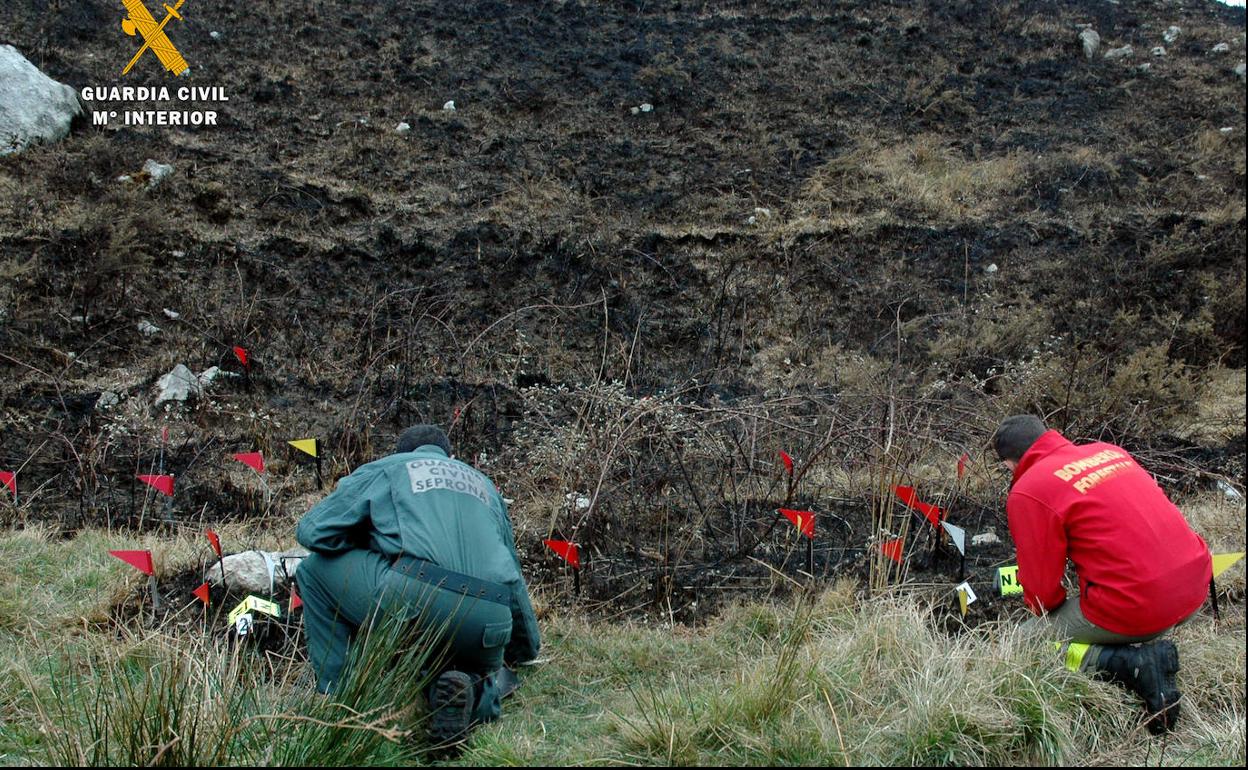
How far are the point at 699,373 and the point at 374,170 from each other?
5.25 metres

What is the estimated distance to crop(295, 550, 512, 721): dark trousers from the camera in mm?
2896

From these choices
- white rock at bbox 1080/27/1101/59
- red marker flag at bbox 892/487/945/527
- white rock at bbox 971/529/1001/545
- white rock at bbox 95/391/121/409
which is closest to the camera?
red marker flag at bbox 892/487/945/527

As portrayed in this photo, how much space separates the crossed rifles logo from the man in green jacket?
11.0 metres

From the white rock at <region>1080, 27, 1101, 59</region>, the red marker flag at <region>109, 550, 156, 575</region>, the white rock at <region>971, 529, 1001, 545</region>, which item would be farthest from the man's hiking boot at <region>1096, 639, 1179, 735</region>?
the white rock at <region>1080, 27, 1101, 59</region>

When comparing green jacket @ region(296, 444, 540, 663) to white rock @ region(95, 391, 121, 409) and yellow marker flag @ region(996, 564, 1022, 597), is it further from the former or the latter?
white rock @ region(95, 391, 121, 409)

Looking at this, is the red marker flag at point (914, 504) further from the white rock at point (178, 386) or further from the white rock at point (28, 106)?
the white rock at point (28, 106)

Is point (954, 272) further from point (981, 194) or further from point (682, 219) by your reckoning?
point (682, 219)

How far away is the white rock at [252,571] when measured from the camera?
4098 millimetres

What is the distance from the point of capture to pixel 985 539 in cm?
486

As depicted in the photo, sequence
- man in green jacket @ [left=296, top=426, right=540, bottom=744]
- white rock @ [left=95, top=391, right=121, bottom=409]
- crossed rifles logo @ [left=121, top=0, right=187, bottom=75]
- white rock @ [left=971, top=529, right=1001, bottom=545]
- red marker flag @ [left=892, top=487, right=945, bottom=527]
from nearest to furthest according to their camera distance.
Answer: man in green jacket @ [left=296, top=426, right=540, bottom=744] → red marker flag @ [left=892, top=487, right=945, bottom=527] → white rock @ [left=971, top=529, right=1001, bottom=545] → white rock @ [left=95, top=391, right=121, bottom=409] → crossed rifles logo @ [left=121, top=0, right=187, bottom=75]

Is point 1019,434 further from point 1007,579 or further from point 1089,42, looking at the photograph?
point 1089,42

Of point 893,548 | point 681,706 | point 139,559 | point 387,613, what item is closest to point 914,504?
point 893,548

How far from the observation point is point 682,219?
33.9 feet

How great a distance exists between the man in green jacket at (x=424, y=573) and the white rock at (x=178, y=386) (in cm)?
455
